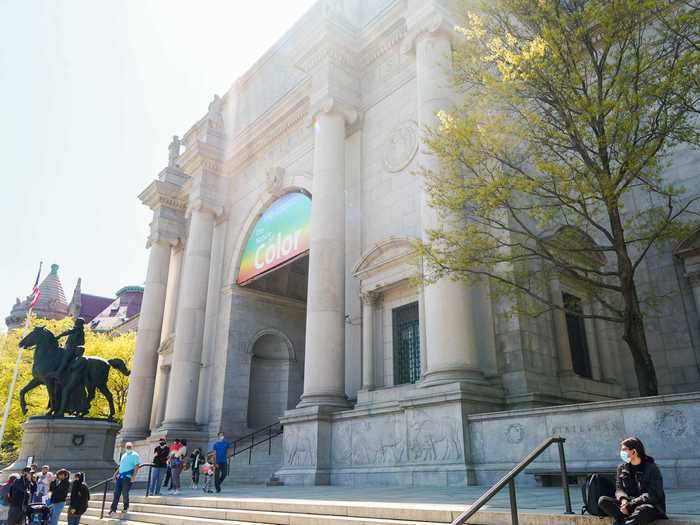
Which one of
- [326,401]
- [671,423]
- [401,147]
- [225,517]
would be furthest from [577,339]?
[225,517]

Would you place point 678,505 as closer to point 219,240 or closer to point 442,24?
point 442,24

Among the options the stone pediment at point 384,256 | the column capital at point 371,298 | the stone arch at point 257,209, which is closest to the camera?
the stone pediment at point 384,256

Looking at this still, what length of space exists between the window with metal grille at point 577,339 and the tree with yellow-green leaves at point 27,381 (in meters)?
29.6

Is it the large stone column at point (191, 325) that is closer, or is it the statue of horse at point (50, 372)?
the statue of horse at point (50, 372)

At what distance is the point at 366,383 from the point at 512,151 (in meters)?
7.67

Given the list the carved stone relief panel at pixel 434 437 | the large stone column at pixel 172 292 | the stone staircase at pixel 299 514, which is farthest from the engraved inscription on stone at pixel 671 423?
the large stone column at pixel 172 292

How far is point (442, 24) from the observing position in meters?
15.7

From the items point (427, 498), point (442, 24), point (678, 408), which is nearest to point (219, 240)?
point (442, 24)

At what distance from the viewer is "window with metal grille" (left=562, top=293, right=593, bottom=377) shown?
49.5 ft

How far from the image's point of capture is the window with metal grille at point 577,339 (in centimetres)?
1507

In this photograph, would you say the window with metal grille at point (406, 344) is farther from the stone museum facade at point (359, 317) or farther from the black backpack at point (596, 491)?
the black backpack at point (596, 491)

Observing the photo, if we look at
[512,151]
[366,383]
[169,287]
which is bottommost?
[366,383]

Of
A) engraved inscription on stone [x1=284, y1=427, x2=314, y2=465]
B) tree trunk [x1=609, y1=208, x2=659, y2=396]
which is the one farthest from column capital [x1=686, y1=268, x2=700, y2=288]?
engraved inscription on stone [x1=284, y1=427, x2=314, y2=465]

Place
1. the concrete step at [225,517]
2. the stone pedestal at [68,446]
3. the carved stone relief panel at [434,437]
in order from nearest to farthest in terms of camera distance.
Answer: the concrete step at [225,517], the carved stone relief panel at [434,437], the stone pedestal at [68,446]
